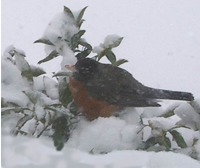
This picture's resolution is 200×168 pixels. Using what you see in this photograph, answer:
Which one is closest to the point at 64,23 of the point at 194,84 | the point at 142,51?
the point at 194,84

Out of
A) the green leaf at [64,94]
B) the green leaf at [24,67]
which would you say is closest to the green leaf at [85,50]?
the green leaf at [64,94]

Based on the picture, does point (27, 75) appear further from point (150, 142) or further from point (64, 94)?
point (150, 142)

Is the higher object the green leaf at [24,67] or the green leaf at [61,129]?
the green leaf at [24,67]

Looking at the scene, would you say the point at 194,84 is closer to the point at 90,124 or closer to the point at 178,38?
the point at 178,38

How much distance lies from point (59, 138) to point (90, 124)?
183mm

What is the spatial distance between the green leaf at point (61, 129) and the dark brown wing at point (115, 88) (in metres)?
0.57

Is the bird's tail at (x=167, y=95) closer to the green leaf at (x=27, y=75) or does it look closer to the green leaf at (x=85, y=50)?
the green leaf at (x=85, y=50)

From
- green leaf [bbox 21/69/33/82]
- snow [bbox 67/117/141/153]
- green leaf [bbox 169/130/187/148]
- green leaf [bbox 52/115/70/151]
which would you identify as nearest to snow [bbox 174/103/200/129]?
green leaf [bbox 169/130/187/148]

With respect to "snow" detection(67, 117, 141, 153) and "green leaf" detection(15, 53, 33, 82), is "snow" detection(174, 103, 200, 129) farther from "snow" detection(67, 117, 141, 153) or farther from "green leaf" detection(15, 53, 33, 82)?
"green leaf" detection(15, 53, 33, 82)

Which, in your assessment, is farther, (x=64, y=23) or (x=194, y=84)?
(x=194, y=84)

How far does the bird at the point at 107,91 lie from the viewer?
5.52 feet

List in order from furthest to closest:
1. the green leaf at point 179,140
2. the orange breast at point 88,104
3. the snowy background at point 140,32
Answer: the snowy background at point 140,32
the orange breast at point 88,104
the green leaf at point 179,140

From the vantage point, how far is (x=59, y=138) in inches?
41.7

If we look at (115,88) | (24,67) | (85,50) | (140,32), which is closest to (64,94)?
(24,67)
